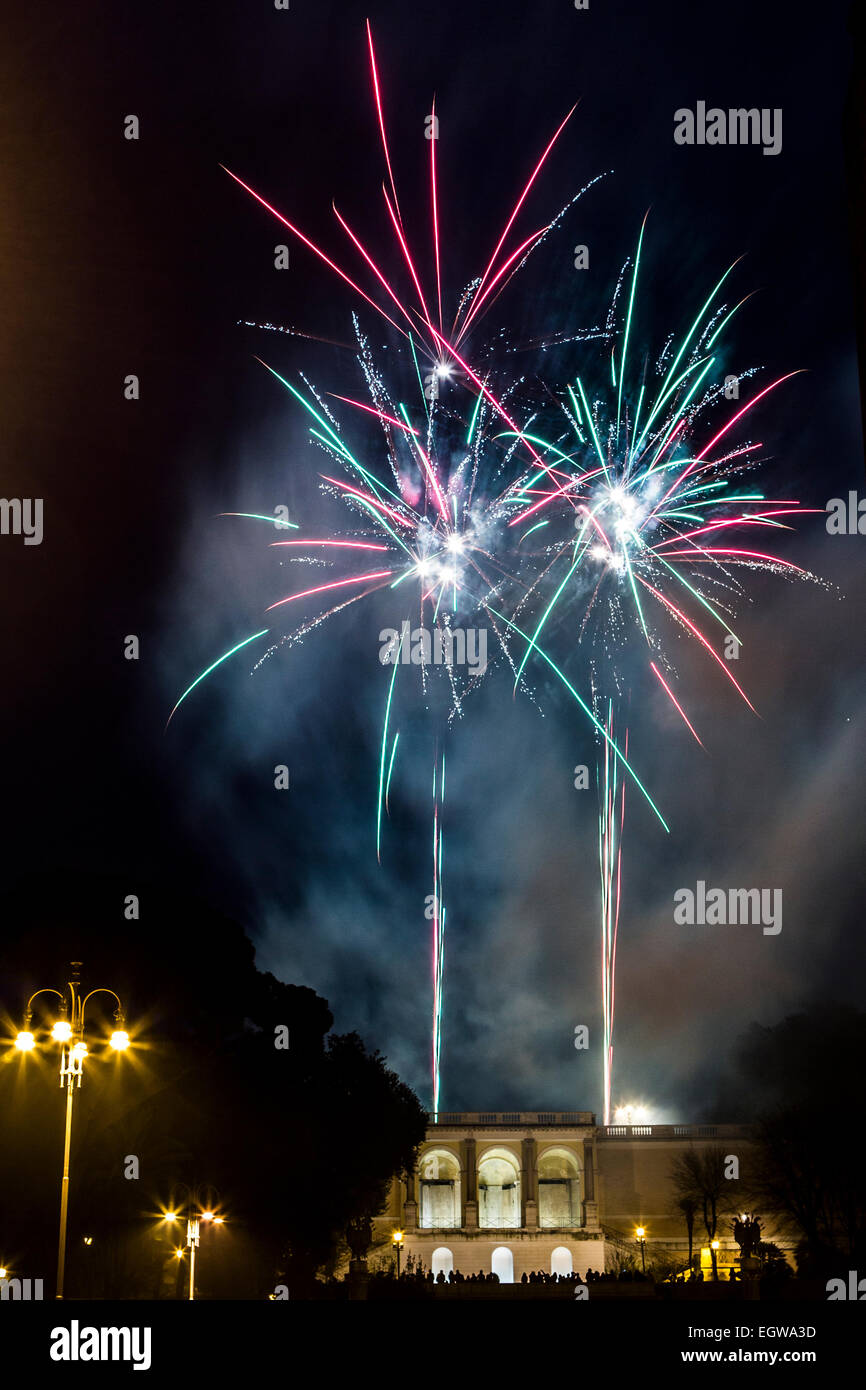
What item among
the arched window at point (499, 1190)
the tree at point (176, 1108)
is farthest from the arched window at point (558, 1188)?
the tree at point (176, 1108)

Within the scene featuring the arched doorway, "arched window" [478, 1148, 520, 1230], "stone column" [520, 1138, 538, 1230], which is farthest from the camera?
"arched window" [478, 1148, 520, 1230]

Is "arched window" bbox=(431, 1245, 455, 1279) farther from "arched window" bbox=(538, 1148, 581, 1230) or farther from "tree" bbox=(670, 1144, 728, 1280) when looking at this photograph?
"tree" bbox=(670, 1144, 728, 1280)

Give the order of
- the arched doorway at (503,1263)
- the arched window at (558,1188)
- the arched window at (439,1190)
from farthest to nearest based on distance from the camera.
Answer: the arched window at (558,1188)
the arched window at (439,1190)
the arched doorway at (503,1263)

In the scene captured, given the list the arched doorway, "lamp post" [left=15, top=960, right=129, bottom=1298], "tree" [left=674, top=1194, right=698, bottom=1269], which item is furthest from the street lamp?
"lamp post" [left=15, top=960, right=129, bottom=1298]

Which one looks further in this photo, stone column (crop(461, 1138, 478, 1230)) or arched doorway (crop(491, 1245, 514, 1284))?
stone column (crop(461, 1138, 478, 1230))

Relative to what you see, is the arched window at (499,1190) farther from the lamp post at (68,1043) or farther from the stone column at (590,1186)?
the lamp post at (68,1043)

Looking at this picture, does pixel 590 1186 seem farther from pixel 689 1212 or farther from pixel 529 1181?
pixel 689 1212
